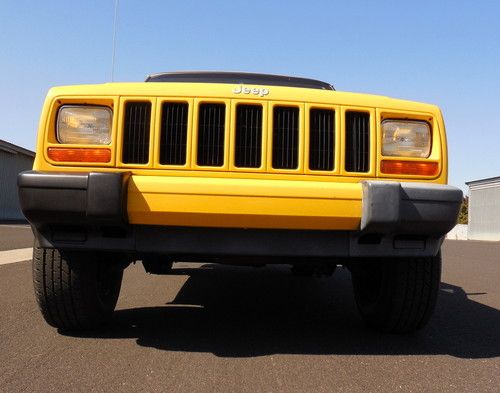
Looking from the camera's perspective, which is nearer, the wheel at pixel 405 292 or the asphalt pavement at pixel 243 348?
the asphalt pavement at pixel 243 348

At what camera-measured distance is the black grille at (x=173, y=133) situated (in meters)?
2.84

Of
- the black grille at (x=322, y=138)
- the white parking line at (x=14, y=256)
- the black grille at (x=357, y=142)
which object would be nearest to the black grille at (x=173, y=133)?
the black grille at (x=322, y=138)

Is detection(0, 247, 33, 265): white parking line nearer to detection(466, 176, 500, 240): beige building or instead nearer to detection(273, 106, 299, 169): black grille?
detection(273, 106, 299, 169): black grille

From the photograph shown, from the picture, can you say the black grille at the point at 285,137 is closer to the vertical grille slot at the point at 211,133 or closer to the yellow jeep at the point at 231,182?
the yellow jeep at the point at 231,182

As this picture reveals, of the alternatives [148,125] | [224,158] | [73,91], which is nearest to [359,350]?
[224,158]

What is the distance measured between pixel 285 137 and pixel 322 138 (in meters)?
0.21

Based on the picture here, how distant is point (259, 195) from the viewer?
8.61 ft

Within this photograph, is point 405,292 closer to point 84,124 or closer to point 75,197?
point 75,197

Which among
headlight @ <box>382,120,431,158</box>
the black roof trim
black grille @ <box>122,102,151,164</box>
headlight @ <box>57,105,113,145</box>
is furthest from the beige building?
headlight @ <box>57,105,113,145</box>

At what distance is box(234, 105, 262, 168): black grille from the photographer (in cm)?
286

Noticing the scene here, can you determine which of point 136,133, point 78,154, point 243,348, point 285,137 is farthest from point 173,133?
point 243,348

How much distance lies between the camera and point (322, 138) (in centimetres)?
293

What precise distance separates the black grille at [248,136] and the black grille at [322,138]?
29cm

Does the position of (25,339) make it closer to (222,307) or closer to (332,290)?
(222,307)
